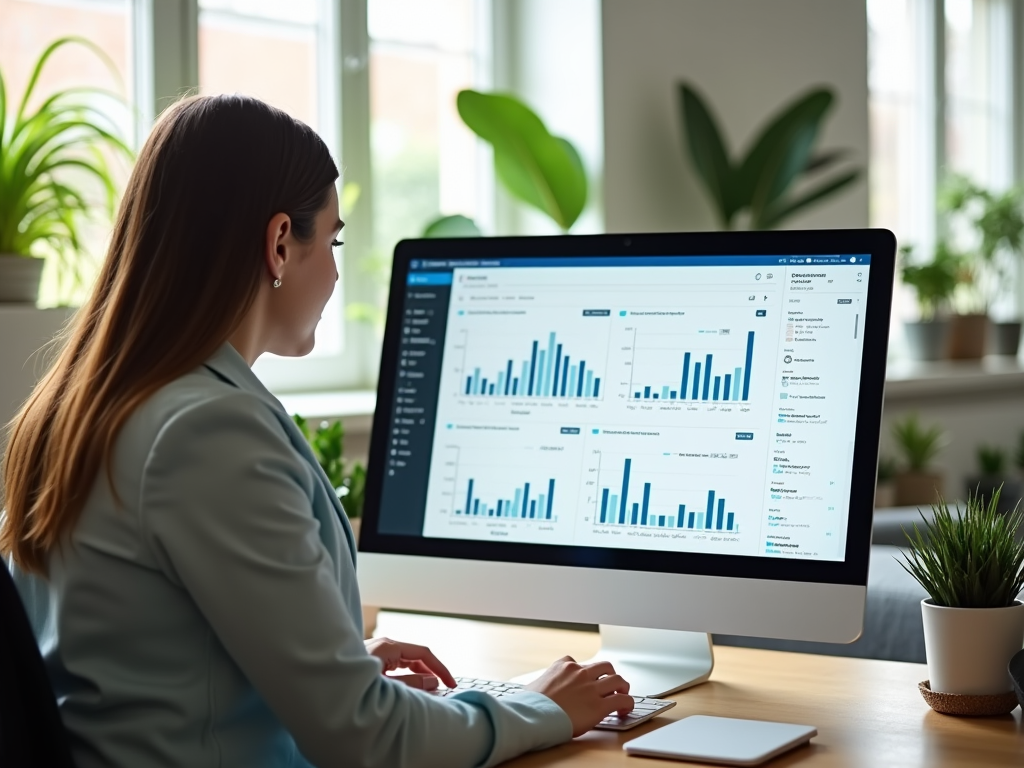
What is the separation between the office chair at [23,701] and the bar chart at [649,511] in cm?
57

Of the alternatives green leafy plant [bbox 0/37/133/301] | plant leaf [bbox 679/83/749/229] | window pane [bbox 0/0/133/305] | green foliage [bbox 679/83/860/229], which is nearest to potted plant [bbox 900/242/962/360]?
green foliage [bbox 679/83/860/229]

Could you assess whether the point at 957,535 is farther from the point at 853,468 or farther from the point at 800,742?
the point at 800,742

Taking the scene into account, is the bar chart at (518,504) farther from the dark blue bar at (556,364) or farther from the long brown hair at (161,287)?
the long brown hair at (161,287)

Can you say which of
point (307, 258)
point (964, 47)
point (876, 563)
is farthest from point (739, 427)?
point (964, 47)

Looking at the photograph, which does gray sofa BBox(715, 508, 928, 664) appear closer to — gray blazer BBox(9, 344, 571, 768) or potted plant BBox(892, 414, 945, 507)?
gray blazer BBox(9, 344, 571, 768)

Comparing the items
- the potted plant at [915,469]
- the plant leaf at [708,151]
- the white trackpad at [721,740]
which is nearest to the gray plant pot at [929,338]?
the potted plant at [915,469]

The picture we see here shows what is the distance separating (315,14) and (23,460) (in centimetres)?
208

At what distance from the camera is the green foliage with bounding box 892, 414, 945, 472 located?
13.2ft

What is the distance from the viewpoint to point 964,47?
5113mm

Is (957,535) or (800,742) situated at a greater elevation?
(957,535)

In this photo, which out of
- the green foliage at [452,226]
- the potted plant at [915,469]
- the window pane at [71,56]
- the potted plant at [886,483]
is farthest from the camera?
the potted plant at [915,469]

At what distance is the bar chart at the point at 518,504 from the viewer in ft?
4.42

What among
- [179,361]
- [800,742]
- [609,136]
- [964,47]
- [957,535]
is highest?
[964,47]

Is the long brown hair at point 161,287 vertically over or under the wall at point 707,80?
under
